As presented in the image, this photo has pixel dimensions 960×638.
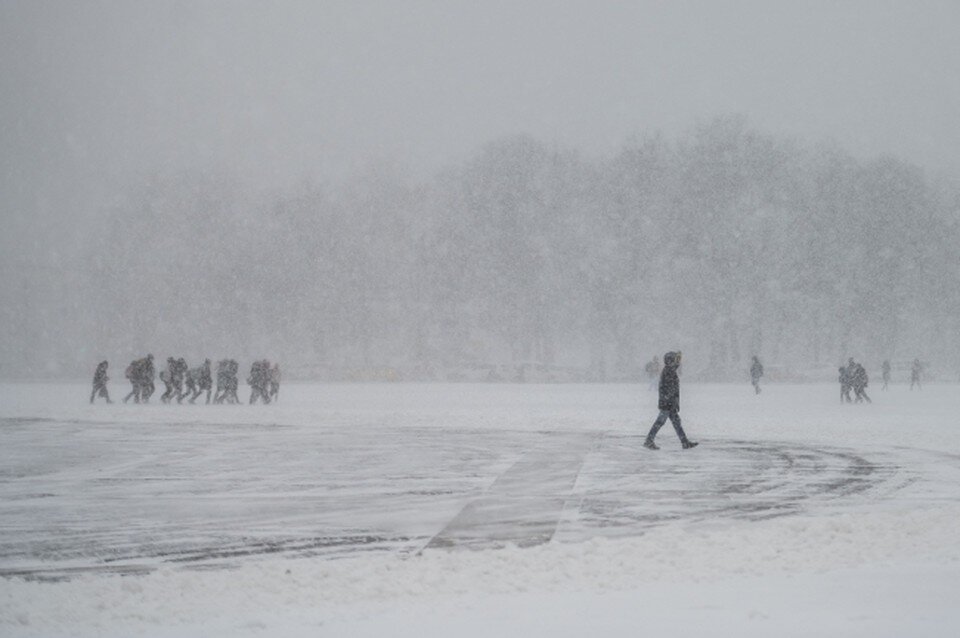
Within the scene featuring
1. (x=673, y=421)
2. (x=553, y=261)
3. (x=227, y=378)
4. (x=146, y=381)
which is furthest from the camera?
(x=553, y=261)

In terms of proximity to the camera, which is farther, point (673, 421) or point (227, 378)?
point (227, 378)

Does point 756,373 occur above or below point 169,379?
above

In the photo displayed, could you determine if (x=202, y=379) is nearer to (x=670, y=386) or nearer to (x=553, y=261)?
(x=670, y=386)

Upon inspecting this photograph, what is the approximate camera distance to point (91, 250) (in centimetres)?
8769

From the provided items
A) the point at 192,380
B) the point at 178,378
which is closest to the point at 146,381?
the point at 178,378

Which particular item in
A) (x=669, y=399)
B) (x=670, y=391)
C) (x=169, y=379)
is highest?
(x=670, y=391)

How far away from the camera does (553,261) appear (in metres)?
72.6

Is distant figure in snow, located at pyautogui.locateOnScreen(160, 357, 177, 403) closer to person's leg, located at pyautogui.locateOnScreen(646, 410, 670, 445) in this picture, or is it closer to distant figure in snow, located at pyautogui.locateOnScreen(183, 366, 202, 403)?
distant figure in snow, located at pyautogui.locateOnScreen(183, 366, 202, 403)

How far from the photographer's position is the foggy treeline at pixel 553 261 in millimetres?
66875

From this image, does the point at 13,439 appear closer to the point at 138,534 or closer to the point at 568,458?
the point at 568,458

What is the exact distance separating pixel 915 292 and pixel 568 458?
58.3m

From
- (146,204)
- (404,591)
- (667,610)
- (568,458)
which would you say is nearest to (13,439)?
(568,458)

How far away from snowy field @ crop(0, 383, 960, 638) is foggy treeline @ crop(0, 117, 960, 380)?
47420 mm

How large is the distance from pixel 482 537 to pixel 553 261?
63583 mm
